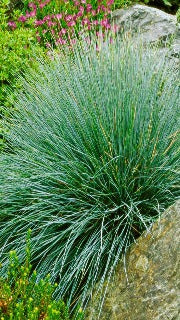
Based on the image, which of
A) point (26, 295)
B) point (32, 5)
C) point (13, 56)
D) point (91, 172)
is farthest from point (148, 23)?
point (26, 295)

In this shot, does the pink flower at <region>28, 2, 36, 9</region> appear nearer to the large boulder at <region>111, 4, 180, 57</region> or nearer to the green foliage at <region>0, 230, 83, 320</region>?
the large boulder at <region>111, 4, 180, 57</region>

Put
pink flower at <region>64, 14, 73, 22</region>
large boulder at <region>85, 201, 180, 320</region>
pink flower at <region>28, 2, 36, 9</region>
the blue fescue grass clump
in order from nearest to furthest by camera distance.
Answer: large boulder at <region>85, 201, 180, 320</region> → the blue fescue grass clump → pink flower at <region>64, 14, 73, 22</region> → pink flower at <region>28, 2, 36, 9</region>

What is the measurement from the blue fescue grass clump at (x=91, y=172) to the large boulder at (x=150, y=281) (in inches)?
3.0

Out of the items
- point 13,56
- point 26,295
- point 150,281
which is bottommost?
point 150,281

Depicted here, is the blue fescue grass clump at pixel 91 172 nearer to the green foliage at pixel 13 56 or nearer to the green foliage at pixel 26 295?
the green foliage at pixel 26 295

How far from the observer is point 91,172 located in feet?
9.12

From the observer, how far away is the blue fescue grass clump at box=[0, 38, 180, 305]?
2.53m

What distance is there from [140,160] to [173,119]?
46 centimetres

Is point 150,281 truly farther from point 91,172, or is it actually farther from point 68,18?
point 68,18

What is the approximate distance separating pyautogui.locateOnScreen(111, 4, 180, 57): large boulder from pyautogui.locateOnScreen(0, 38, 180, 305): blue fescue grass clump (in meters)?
1.97

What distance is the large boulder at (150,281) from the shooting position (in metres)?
2.00

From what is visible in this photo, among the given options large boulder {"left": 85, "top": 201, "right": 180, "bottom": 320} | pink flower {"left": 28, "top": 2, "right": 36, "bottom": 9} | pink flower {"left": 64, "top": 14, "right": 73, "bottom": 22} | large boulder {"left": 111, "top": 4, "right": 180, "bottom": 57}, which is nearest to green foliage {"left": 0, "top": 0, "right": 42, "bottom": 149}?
pink flower {"left": 64, "top": 14, "right": 73, "bottom": 22}

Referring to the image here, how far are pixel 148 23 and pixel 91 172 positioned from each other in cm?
307

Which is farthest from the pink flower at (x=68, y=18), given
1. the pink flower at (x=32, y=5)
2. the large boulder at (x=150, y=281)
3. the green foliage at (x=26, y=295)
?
the green foliage at (x=26, y=295)
